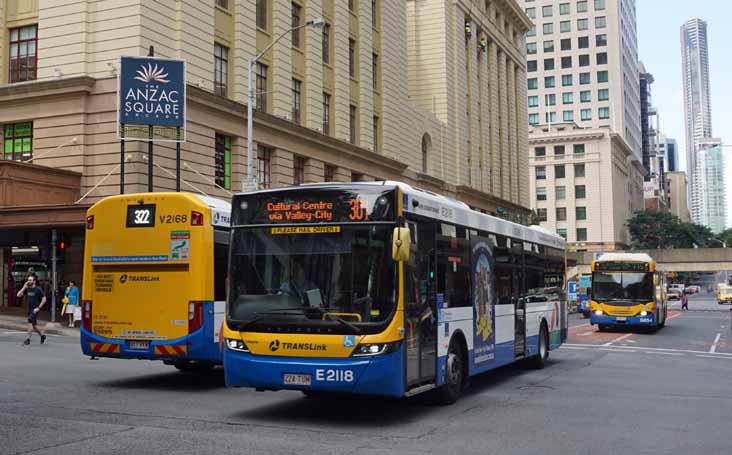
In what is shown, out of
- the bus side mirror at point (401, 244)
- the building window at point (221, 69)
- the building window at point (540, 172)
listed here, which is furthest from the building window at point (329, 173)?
the building window at point (540, 172)

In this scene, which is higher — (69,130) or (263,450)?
(69,130)

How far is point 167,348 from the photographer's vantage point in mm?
13539

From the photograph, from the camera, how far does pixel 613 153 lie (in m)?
122

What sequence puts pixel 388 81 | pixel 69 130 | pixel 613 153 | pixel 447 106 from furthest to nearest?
pixel 613 153, pixel 447 106, pixel 388 81, pixel 69 130

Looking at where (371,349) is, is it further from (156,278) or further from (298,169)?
(298,169)

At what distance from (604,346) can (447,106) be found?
3814 cm

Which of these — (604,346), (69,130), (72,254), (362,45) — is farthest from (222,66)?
(604,346)

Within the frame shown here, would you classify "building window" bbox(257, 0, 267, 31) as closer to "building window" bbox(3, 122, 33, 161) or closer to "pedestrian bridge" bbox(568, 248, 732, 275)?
"building window" bbox(3, 122, 33, 161)

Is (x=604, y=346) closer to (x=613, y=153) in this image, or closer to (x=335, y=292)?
(x=335, y=292)

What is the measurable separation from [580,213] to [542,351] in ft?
355

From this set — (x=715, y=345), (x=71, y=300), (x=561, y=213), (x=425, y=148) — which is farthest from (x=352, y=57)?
(x=561, y=213)

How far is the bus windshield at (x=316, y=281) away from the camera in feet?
33.6

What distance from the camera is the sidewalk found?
90.7ft

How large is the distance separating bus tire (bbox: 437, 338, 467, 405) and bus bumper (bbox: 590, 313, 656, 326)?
20493 millimetres
